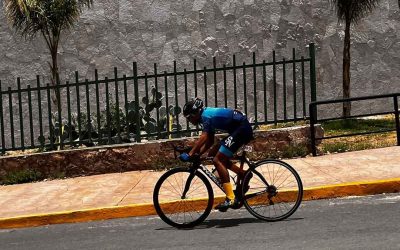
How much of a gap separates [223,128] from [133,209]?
6.59ft

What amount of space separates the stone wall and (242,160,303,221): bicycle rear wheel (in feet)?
14.5

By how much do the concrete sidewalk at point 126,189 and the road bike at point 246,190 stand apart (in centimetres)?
118

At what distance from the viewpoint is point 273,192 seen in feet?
29.0

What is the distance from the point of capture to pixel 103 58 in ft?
64.5

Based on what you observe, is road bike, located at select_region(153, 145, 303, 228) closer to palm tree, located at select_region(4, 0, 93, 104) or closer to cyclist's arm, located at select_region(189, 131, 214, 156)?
cyclist's arm, located at select_region(189, 131, 214, 156)

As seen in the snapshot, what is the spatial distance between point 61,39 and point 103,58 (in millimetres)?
1184

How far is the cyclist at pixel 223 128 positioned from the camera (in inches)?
340

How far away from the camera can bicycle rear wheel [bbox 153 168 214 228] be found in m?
8.80

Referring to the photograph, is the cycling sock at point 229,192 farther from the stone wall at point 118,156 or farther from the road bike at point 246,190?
the stone wall at point 118,156

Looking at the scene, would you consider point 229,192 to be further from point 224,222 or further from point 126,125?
point 126,125

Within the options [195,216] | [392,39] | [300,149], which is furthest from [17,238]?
[392,39]

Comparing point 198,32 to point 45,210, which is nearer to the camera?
point 45,210

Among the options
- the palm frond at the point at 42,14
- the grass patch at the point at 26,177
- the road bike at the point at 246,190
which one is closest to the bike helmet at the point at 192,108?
the road bike at the point at 246,190

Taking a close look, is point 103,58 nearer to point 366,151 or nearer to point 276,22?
point 276,22
